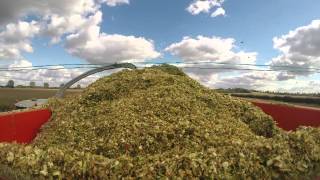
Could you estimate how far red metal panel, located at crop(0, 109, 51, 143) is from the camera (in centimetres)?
727

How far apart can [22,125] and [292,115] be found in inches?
215

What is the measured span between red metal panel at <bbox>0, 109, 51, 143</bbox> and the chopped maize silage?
0.23m

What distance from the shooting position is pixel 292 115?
8.41 metres

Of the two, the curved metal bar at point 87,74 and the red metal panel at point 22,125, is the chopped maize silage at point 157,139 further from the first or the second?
the curved metal bar at point 87,74

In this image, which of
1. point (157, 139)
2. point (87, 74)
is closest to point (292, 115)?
point (157, 139)

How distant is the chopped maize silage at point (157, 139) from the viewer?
3926mm

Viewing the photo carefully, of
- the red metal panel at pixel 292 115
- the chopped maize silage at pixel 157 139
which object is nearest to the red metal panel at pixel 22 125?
the chopped maize silage at pixel 157 139

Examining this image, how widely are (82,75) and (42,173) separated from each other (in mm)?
12574

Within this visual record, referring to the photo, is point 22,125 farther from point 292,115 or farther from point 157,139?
point 292,115

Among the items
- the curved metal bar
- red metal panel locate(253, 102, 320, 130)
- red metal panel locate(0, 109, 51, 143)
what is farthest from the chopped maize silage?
the curved metal bar

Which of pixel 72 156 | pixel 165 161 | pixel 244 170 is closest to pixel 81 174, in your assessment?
pixel 72 156

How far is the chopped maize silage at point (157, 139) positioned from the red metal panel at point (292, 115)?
0.80 m

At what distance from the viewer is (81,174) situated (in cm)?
385

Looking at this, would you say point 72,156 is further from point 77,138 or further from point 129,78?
Result: point 129,78
